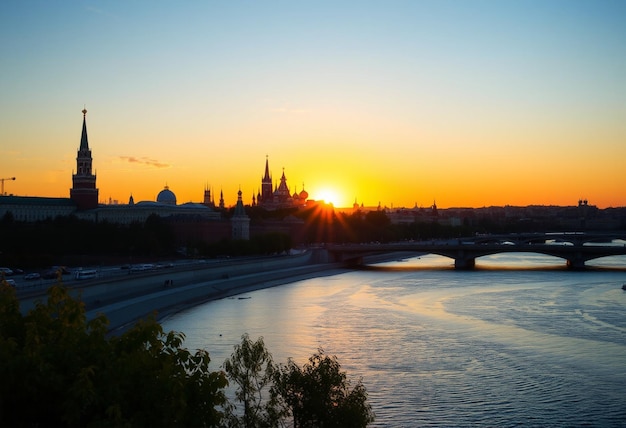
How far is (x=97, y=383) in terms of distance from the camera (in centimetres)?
580

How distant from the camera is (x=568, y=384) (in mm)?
13938

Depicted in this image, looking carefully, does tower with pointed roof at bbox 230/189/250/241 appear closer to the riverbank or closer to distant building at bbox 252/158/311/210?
the riverbank

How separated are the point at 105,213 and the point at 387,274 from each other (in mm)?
32642

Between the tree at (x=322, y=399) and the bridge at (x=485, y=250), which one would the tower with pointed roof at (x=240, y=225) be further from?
the tree at (x=322, y=399)

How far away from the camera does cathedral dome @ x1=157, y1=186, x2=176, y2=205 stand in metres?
76.7

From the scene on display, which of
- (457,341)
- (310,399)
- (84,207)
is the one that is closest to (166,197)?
(84,207)

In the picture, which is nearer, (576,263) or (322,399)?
(322,399)

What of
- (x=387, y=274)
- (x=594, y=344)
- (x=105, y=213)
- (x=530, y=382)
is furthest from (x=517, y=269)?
(x=105, y=213)

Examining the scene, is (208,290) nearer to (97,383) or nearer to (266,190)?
(97,383)

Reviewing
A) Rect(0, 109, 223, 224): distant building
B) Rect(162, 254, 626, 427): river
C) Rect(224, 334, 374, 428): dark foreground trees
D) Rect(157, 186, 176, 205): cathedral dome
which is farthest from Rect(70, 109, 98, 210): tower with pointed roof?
Rect(224, 334, 374, 428): dark foreground trees

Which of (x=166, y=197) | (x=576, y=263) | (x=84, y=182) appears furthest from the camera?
(x=166, y=197)

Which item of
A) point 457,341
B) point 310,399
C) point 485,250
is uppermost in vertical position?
point 485,250

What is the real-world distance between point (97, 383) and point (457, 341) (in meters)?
13.6

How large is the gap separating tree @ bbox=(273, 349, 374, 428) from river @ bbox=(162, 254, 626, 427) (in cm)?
358
